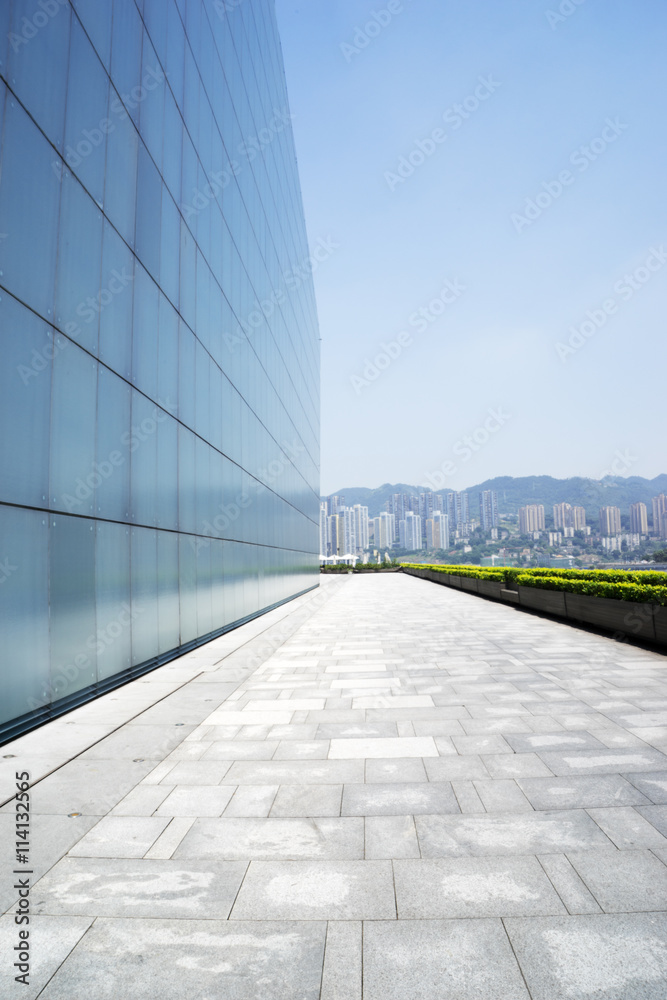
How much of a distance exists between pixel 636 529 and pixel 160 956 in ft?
231

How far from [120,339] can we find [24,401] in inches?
110

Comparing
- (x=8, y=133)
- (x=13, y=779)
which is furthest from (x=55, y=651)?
(x=8, y=133)

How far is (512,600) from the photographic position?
20391 millimetres

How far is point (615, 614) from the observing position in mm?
12258

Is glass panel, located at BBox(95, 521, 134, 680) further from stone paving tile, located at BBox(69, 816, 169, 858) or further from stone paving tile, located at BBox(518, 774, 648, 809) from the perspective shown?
stone paving tile, located at BBox(518, 774, 648, 809)

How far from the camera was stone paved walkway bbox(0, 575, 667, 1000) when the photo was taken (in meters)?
2.73

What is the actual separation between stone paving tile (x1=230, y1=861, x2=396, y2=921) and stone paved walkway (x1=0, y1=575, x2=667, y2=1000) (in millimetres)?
12

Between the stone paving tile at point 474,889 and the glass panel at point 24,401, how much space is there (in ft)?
17.0

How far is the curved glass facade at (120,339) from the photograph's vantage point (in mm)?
6500

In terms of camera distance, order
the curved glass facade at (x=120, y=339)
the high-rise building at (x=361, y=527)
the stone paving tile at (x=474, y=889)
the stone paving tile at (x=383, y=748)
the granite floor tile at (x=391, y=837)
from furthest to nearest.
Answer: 1. the high-rise building at (x=361, y=527)
2. the curved glass facade at (x=120, y=339)
3. the stone paving tile at (x=383, y=748)
4. the granite floor tile at (x=391, y=837)
5. the stone paving tile at (x=474, y=889)

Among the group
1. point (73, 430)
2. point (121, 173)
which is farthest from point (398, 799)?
point (121, 173)

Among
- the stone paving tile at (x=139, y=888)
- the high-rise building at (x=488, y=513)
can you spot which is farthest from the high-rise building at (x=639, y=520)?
the stone paving tile at (x=139, y=888)

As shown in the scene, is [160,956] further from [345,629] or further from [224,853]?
[345,629]

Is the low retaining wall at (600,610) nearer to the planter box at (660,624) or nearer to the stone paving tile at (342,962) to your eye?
the planter box at (660,624)
